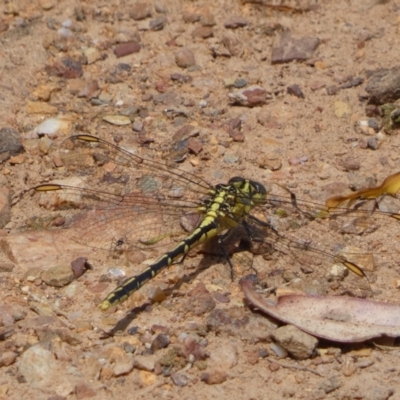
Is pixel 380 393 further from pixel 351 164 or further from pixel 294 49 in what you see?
pixel 294 49

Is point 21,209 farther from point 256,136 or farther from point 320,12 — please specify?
point 320,12

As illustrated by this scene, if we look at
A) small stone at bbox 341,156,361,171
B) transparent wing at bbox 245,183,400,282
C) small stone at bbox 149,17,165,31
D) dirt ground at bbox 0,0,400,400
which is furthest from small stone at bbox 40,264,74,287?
small stone at bbox 149,17,165,31

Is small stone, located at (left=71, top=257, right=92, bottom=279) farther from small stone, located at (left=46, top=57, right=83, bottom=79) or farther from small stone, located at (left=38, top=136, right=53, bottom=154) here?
small stone, located at (left=46, top=57, right=83, bottom=79)

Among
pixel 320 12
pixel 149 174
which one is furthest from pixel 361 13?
pixel 149 174

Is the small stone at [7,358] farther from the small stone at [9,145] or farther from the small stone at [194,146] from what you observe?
the small stone at [194,146]

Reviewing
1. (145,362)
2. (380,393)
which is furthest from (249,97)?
(380,393)

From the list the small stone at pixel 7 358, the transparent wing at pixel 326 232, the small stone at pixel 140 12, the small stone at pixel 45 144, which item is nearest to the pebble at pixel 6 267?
the small stone at pixel 7 358
